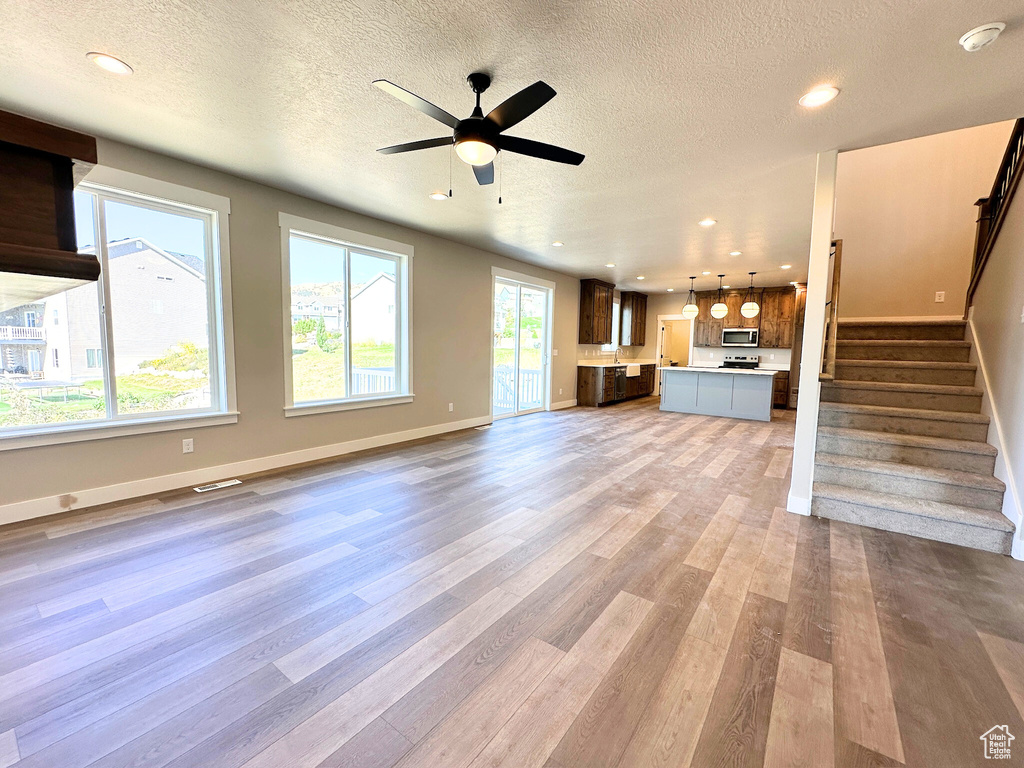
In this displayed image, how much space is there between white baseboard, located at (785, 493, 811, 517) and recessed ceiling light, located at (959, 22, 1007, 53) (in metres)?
2.82

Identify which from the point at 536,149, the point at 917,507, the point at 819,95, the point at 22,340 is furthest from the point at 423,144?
the point at 917,507

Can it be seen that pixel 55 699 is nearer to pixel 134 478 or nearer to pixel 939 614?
pixel 134 478

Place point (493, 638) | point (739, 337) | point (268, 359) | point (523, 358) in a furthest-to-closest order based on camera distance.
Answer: point (739, 337)
point (523, 358)
point (268, 359)
point (493, 638)

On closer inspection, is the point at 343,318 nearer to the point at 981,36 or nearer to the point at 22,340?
the point at 22,340

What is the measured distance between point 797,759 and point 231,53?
12.4ft

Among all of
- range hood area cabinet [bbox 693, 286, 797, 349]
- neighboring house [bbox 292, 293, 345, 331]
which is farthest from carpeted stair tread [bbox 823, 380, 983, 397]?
range hood area cabinet [bbox 693, 286, 797, 349]

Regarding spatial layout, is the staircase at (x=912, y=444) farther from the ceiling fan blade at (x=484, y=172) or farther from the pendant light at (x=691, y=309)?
the pendant light at (x=691, y=309)

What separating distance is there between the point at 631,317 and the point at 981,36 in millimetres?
8581

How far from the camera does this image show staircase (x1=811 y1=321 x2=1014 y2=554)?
2898mm

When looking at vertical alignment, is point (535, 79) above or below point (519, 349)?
above

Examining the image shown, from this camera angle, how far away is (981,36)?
1877mm

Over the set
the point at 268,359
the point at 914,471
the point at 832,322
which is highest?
the point at 832,322

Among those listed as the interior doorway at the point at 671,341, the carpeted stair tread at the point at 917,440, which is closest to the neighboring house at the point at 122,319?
the carpeted stair tread at the point at 917,440

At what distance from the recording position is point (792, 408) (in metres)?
8.88
